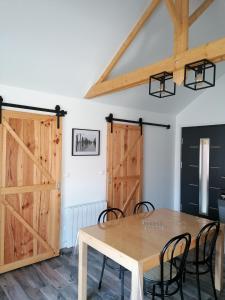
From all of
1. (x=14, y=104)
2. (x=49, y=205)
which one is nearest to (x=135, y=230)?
(x=49, y=205)

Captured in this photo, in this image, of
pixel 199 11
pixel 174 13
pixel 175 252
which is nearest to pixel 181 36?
pixel 174 13

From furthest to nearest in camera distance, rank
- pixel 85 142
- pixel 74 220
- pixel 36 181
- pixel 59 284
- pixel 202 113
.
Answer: pixel 202 113, pixel 85 142, pixel 74 220, pixel 36 181, pixel 59 284

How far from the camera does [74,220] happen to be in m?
3.62

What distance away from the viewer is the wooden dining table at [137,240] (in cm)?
184

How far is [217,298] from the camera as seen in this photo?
2504mm

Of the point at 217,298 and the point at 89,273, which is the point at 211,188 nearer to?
the point at 217,298

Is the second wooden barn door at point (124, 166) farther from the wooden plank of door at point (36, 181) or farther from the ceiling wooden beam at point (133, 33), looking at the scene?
the wooden plank of door at point (36, 181)

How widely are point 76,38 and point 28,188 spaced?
203 cm

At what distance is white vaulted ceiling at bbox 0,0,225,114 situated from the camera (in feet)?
8.21

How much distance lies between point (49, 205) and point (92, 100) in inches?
70.5

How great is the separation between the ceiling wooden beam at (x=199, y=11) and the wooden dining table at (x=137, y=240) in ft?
8.05

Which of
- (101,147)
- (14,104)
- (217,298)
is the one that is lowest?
(217,298)

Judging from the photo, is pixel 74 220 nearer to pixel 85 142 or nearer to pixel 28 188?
pixel 28 188

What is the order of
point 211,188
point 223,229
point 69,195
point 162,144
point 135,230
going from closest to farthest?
point 135,230
point 223,229
point 69,195
point 211,188
point 162,144
